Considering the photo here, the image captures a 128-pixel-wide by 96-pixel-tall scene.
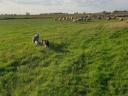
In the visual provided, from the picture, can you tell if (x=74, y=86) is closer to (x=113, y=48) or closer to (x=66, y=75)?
(x=66, y=75)

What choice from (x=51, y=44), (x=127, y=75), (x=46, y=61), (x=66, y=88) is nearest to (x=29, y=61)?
(x=46, y=61)

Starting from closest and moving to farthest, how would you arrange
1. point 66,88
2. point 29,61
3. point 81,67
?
point 66,88, point 81,67, point 29,61

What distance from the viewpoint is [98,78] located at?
29.0 m

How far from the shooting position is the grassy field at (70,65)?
28391 millimetres

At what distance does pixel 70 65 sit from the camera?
3133 cm

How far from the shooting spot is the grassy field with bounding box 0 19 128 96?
93.1 ft

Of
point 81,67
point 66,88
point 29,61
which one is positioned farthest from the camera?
point 29,61

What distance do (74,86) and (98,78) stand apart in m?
1.98

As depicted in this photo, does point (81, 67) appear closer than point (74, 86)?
No

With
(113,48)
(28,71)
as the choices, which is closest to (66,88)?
(28,71)

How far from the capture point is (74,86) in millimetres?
28484

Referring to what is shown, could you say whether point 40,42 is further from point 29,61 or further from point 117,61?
point 117,61

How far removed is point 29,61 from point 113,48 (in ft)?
24.7

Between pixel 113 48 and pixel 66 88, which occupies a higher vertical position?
pixel 113 48
